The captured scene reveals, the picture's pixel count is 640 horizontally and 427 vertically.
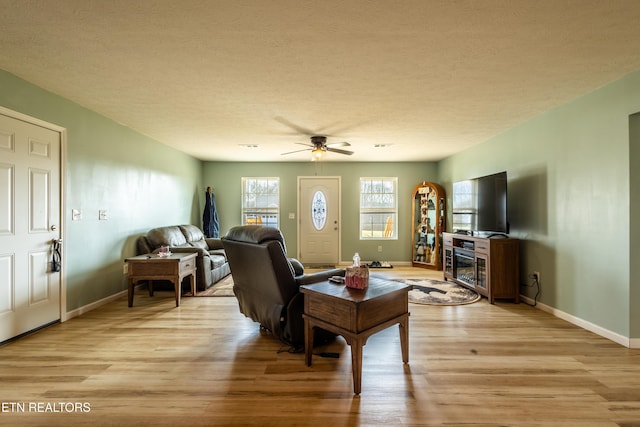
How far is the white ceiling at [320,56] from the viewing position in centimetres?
170

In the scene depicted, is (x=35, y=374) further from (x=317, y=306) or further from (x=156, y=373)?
(x=317, y=306)

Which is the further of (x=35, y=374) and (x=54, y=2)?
(x=35, y=374)

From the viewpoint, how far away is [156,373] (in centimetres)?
209

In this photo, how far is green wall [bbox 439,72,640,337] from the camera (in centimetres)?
253

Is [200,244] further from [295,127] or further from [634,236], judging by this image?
[634,236]

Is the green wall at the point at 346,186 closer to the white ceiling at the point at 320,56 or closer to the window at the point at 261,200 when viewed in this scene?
the window at the point at 261,200

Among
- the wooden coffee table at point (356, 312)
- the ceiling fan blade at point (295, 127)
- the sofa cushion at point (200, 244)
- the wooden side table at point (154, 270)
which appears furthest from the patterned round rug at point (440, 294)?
the sofa cushion at point (200, 244)

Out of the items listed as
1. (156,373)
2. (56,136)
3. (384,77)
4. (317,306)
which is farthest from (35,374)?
(384,77)

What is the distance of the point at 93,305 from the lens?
344cm

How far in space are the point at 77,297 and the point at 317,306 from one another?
2993 millimetres

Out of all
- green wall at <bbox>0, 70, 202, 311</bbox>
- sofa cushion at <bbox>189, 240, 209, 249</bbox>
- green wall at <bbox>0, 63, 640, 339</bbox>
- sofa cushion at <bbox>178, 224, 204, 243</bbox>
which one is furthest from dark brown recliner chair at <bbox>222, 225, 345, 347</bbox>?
sofa cushion at <bbox>178, 224, 204, 243</bbox>

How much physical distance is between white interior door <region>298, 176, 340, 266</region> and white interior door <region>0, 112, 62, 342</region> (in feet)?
14.2

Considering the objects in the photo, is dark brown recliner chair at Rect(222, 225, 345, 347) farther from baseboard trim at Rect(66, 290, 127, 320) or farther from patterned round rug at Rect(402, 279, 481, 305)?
baseboard trim at Rect(66, 290, 127, 320)

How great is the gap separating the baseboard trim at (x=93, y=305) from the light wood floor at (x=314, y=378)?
202 mm
